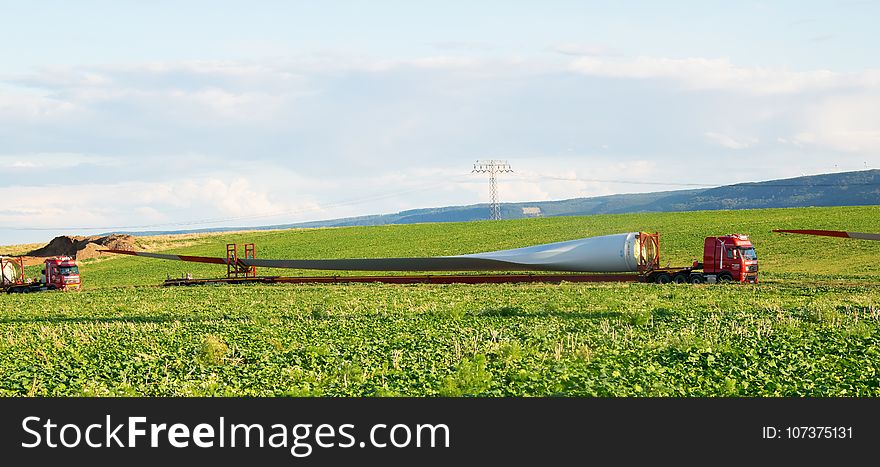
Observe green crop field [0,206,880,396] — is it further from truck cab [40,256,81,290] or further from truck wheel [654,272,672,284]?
truck cab [40,256,81,290]

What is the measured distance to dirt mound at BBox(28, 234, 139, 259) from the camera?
108750mm

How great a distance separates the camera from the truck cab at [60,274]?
196 feet

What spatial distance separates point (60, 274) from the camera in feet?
196

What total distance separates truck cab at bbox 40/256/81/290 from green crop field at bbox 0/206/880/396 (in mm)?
6047

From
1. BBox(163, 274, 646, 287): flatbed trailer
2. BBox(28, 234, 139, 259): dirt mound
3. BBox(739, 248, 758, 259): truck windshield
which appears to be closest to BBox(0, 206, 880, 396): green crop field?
BBox(739, 248, 758, 259): truck windshield

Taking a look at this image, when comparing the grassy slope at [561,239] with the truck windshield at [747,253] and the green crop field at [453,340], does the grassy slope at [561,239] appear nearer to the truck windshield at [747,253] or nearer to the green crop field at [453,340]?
the truck windshield at [747,253]

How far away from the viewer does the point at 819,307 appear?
31578 millimetres

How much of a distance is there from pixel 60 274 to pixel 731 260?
40.2 metres

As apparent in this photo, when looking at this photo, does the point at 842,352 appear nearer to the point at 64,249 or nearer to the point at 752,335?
the point at 752,335

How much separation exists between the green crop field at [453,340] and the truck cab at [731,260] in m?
1.70

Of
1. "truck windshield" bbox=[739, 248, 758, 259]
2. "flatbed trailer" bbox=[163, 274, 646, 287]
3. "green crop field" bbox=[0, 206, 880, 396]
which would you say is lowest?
"flatbed trailer" bbox=[163, 274, 646, 287]

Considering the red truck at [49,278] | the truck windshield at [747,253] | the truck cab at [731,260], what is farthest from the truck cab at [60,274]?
the truck windshield at [747,253]

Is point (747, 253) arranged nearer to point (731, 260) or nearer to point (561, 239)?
point (731, 260)

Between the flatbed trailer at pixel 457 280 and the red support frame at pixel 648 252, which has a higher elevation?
the red support frame at pixel 648 252
